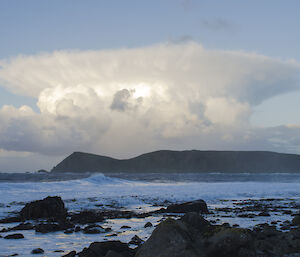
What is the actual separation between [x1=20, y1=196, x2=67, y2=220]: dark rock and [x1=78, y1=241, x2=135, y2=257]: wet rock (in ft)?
27.1

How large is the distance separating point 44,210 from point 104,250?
9444 mm

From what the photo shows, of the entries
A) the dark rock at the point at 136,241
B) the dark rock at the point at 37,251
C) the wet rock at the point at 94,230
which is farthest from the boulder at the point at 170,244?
the wet rock at the point at 94,230

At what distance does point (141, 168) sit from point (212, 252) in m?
171

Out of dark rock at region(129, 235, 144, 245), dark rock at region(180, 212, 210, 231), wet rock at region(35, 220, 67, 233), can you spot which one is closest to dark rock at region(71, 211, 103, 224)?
wet rock at region(35, 220, 67, 233)

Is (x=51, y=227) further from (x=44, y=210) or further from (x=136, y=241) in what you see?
(x=44, y=210)

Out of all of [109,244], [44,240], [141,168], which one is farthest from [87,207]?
[141,168]

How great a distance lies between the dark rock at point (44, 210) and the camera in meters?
15.9

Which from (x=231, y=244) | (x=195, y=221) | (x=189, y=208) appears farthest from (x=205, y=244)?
(x=189, y=208)

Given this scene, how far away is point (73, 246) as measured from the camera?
954 cm

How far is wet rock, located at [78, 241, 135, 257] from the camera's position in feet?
25.5

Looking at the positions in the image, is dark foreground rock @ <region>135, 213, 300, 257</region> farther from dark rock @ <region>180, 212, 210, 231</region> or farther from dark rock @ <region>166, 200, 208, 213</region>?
dark rock @ <region>166, 200, 208, 213</region>

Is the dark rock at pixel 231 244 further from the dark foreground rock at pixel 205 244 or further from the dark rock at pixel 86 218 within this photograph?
the dark rock at pixel 86 218

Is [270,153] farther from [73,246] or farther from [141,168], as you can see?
[73,246]

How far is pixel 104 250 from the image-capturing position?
8.02m
